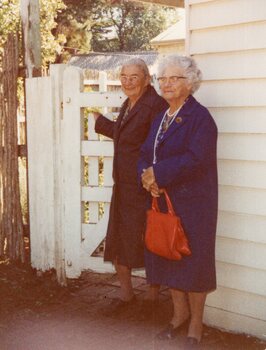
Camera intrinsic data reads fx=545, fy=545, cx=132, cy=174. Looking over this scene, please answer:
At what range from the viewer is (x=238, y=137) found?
3.84 m

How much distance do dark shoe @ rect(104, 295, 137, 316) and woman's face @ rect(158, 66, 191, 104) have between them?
1827mm

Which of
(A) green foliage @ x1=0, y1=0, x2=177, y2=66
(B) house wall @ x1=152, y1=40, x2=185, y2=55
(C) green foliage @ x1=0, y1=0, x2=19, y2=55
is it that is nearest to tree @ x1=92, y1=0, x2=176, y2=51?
(A) green foliage @ x1=0, y1=0, x2=177, y2=66

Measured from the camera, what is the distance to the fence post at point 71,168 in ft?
16.4

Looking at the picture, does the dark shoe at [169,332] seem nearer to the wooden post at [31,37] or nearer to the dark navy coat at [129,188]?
the dark navy coat at [129,188]

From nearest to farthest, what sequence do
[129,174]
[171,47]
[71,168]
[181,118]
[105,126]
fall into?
[181,118]
[129,174]
[105,126]
[71,168]
[171,47]

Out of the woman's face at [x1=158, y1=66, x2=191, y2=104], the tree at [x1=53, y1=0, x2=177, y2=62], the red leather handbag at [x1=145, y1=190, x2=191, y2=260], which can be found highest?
the tree at [x1=53, y1=0, x2=177, y2=62]

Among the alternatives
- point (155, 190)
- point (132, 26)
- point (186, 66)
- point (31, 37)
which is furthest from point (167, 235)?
point (132, 26)

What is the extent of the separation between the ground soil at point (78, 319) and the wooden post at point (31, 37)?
203 cm

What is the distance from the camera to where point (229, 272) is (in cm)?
402

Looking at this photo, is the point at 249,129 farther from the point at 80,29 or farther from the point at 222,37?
the point at 80,29

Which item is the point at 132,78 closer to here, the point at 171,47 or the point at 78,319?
the point at 78,319

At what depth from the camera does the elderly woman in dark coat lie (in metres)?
4.07

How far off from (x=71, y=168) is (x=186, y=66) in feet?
6.22

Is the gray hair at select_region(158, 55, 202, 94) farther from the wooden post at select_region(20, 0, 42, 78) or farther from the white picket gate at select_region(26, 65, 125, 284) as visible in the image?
the wooden post at select_region(20, 0, 42, 78)
